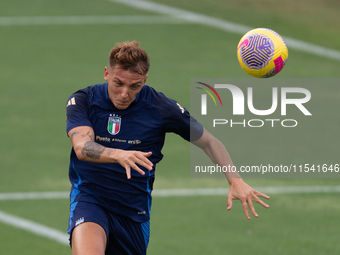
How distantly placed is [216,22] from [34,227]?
529 inches

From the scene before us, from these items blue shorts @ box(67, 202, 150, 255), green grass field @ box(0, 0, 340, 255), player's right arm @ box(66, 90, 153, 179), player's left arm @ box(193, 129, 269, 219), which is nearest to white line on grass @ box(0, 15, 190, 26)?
green grass field @ box(0, 0, 340, 255)

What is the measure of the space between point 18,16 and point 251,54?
16.5 meters

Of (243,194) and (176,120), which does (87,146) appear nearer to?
(176,120)

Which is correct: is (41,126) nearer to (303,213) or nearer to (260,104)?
(260,104)

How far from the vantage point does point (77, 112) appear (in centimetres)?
686

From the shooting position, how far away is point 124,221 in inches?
278

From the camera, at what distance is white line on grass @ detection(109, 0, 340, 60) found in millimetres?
21547

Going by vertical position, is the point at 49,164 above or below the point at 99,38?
below

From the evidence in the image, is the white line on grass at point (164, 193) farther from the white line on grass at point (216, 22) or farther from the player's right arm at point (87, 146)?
the white line on grass at point (216, 22)

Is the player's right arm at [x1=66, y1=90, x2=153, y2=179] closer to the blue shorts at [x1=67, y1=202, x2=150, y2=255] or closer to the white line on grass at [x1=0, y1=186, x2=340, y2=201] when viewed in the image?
the blue shorts at [x1=67, y1=202, x2=150, y2=255]

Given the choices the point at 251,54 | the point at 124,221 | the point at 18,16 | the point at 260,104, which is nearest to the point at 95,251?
the point at 124,221

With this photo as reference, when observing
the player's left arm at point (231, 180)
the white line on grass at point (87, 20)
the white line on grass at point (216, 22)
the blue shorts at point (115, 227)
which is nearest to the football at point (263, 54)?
the player's left arm at point (231, 180)

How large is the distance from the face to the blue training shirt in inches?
6.2

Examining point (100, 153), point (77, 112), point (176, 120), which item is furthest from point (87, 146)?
point (176, 120)
